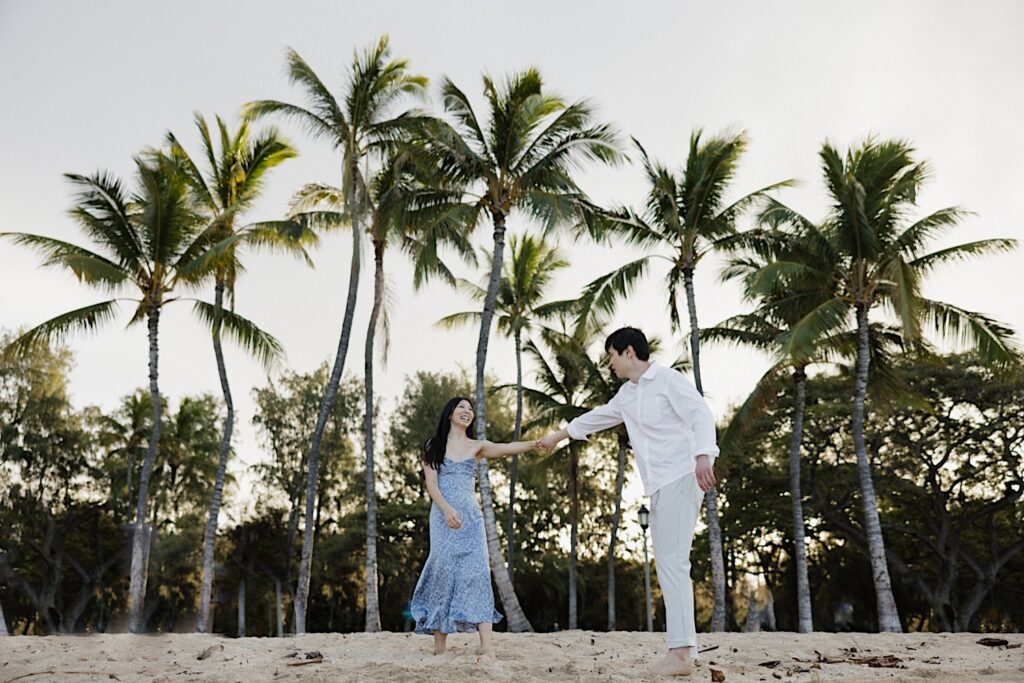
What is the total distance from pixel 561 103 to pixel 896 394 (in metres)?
9.59

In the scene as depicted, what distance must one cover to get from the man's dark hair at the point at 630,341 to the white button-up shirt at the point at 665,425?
11cm

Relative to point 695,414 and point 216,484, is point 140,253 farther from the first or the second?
point 695,414

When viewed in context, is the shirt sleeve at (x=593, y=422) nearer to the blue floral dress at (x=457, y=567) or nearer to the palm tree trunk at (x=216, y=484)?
the blue floral dress at (x=457, y=567)

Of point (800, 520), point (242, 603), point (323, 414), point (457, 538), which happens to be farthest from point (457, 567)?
point (242, 603)

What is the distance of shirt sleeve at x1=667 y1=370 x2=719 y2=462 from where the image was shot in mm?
4805

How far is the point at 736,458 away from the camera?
26.1 meters

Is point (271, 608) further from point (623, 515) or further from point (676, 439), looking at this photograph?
point (676, 439)

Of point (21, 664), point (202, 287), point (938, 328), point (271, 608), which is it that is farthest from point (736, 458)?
point (21, 664)

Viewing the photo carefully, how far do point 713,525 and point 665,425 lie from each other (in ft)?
39.9

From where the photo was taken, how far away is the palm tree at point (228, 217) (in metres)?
16.8

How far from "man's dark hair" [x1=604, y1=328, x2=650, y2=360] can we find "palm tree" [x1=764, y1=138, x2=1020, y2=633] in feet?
31.4

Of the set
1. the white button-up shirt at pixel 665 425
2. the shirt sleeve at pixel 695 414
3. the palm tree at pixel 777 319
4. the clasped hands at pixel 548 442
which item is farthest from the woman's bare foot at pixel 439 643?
the palm tree at pixel 777 319

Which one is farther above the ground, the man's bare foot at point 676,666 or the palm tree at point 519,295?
the palm tree at point 519,295

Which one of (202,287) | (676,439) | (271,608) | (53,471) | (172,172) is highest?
(172,172)
